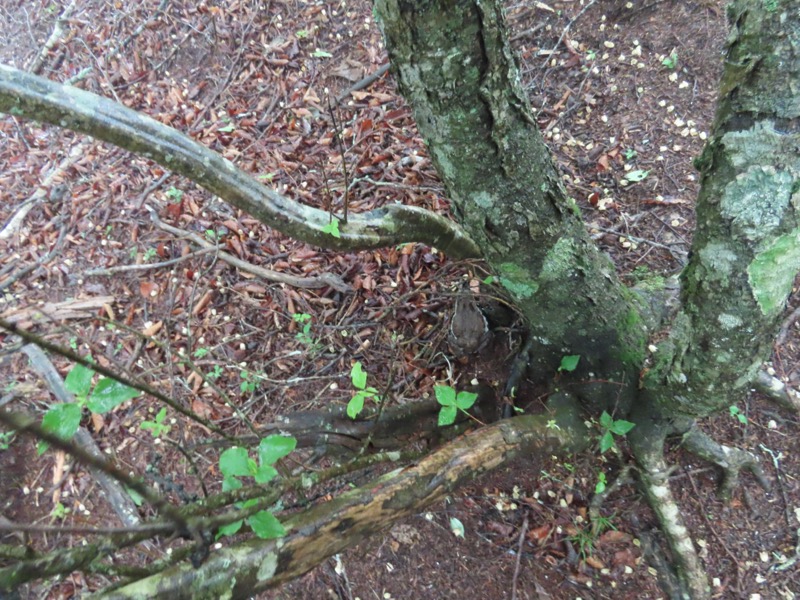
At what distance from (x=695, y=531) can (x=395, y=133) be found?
2.70 m

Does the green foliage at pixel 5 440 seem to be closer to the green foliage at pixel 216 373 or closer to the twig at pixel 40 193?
the green foliage at pixel 216 373

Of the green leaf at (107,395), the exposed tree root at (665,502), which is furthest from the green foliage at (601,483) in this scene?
the green leaf at (107,395)

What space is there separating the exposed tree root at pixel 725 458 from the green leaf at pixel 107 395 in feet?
7.36

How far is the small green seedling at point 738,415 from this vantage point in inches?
98.6

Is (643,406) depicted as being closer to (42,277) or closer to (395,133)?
(395,133)

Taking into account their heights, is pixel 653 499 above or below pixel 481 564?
above

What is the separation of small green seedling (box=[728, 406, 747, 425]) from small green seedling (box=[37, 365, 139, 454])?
2.58 meters

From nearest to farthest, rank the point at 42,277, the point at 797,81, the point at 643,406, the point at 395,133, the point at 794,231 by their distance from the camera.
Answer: the point at 797,81 → the point at 794,231 → the point at 643,406 → the point at 395,133 → the point at 42,277

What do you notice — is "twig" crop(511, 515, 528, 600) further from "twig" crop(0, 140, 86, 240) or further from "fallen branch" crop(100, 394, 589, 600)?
"twig" crop(0, 140, 86, 240)

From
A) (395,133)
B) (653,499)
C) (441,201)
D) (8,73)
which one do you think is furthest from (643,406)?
(8,73)

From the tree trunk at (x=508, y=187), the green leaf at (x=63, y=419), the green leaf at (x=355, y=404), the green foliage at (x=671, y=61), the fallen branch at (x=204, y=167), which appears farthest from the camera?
the green foliage at (x=671, y=61)

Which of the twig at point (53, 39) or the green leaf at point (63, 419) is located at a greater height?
the twig at point (53, 39)

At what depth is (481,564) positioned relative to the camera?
2412 mm

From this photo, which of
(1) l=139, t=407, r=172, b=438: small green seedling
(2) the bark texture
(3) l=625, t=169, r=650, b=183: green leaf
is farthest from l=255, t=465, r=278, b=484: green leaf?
(3) l=625, t=169, r=650, b=183: green leaf
